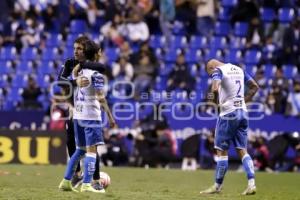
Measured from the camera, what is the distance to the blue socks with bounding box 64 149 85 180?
12.4 m

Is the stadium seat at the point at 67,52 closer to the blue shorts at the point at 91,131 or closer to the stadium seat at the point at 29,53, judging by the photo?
the stadium seat at the point at 29,53

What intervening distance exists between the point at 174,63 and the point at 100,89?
14067 mm

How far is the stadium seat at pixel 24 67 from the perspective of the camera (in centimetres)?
2673

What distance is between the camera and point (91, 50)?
12.0m

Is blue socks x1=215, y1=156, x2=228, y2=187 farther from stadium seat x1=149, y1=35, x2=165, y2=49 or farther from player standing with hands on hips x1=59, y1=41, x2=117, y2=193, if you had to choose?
stadium seat x1=149, y1=35, x2=165, y2=49

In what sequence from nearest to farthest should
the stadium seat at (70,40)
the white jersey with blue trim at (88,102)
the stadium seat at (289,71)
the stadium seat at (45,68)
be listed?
the white jersey with blue trim at (88,102) → the stadium seat at (289,71) → the stadium seat at (45,68) → the stadium seat at (70,40)

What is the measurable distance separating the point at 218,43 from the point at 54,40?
209 inches

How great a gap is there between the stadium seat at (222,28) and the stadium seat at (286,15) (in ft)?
5.41

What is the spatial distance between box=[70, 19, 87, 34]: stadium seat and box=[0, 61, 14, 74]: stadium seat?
2.38 meters

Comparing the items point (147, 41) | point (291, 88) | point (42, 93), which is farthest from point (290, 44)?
point (42, 93)

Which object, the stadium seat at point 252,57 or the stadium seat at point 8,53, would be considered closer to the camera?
the stadium seat at point 252,57

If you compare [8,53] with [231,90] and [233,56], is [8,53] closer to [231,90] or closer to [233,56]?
[233,56]

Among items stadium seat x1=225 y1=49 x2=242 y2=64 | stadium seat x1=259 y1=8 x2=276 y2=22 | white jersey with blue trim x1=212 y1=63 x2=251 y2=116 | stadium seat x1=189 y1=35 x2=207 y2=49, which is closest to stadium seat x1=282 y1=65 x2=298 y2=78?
stadium seat x1=225 y1=49 x2=242 y2=64

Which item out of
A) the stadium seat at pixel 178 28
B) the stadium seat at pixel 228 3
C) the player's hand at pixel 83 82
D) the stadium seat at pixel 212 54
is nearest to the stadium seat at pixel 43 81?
the stadium seat at pixel 178 28
